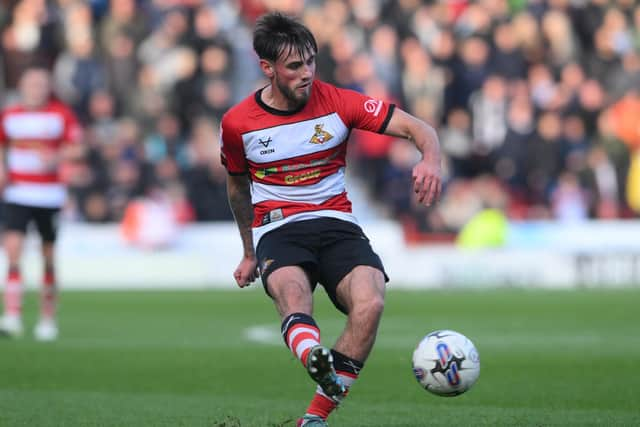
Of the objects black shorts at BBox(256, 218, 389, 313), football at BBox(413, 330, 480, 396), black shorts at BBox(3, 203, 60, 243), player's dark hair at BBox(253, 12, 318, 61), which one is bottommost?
black shorts at BBox(3, 203, 60, 243)

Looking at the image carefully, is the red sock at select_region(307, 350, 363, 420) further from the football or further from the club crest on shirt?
the club crest on shirt

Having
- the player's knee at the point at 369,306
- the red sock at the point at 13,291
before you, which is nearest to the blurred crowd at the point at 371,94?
the red sock at the point at 13,291

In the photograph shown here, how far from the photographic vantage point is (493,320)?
52.1ft

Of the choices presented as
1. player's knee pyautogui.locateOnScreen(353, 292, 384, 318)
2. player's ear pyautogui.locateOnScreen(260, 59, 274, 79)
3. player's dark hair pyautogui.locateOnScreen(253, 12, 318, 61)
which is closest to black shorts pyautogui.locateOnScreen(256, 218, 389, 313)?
player's knee pyautogui.locateOnScreen(353, 292, 384, 318)

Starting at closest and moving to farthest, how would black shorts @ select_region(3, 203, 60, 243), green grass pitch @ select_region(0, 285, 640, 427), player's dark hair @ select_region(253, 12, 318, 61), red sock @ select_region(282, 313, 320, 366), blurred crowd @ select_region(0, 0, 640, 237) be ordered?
red sock @ select_region(282, 313, 320, 366) → player's dark hair @ select_region(253, 12, 318, 61) → green grass pitch @ select_region(0, 285, 640, 427) → black shorts @ select_region(3, 203, 60, 243) → blurred crowd @ select_region(0, 0, 640, 237)

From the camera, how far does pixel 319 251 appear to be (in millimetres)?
7188

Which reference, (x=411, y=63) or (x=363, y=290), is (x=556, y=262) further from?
(x=363, y=290)

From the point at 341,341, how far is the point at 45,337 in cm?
738

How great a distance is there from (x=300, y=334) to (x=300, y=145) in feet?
3.64

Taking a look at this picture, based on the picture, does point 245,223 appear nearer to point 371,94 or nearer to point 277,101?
point 277,101

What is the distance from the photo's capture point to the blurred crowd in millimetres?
23156

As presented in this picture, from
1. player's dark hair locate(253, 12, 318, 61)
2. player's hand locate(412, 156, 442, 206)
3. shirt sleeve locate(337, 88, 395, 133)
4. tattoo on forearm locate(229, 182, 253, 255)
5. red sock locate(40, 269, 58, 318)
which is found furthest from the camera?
red sock locate(40, 269, 58, 318)

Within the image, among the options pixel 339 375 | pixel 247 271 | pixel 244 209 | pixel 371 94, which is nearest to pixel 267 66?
pixel 244 209

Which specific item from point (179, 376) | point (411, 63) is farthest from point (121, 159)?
point (179, 376)
